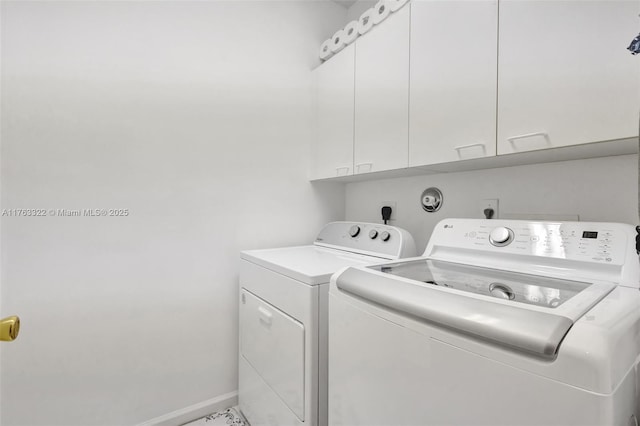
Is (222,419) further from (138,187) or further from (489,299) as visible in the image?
(489,299)

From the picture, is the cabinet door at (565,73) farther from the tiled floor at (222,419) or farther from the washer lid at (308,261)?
the tiled floor at (222,419)

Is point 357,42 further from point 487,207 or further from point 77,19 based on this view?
point 77,19

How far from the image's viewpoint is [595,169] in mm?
1116

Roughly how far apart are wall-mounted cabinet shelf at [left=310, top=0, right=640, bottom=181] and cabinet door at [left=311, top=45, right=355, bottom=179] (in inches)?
0.6

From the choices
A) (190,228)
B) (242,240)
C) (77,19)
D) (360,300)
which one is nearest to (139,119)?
(77,19)

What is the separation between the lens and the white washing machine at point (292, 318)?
112 cm

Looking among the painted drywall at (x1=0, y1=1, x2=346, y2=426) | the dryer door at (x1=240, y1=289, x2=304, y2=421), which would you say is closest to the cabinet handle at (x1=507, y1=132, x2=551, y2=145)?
the dryer door at (x1=240, y1=289, x2=304, y2=421)

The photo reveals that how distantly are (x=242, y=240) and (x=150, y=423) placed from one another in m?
1.05

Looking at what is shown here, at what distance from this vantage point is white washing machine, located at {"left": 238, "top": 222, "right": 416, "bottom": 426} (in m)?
1.12

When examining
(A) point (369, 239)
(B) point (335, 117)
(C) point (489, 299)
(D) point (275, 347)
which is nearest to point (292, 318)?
(D) point (275, 347)

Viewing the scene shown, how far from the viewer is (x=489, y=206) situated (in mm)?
1398

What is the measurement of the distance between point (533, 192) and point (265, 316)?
4.21 ft

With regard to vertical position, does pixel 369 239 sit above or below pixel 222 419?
above

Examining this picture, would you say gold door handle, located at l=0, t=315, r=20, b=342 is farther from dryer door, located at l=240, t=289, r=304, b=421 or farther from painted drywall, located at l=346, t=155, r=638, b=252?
painted drywall, located at l=346, t=155, r=638, b=252
